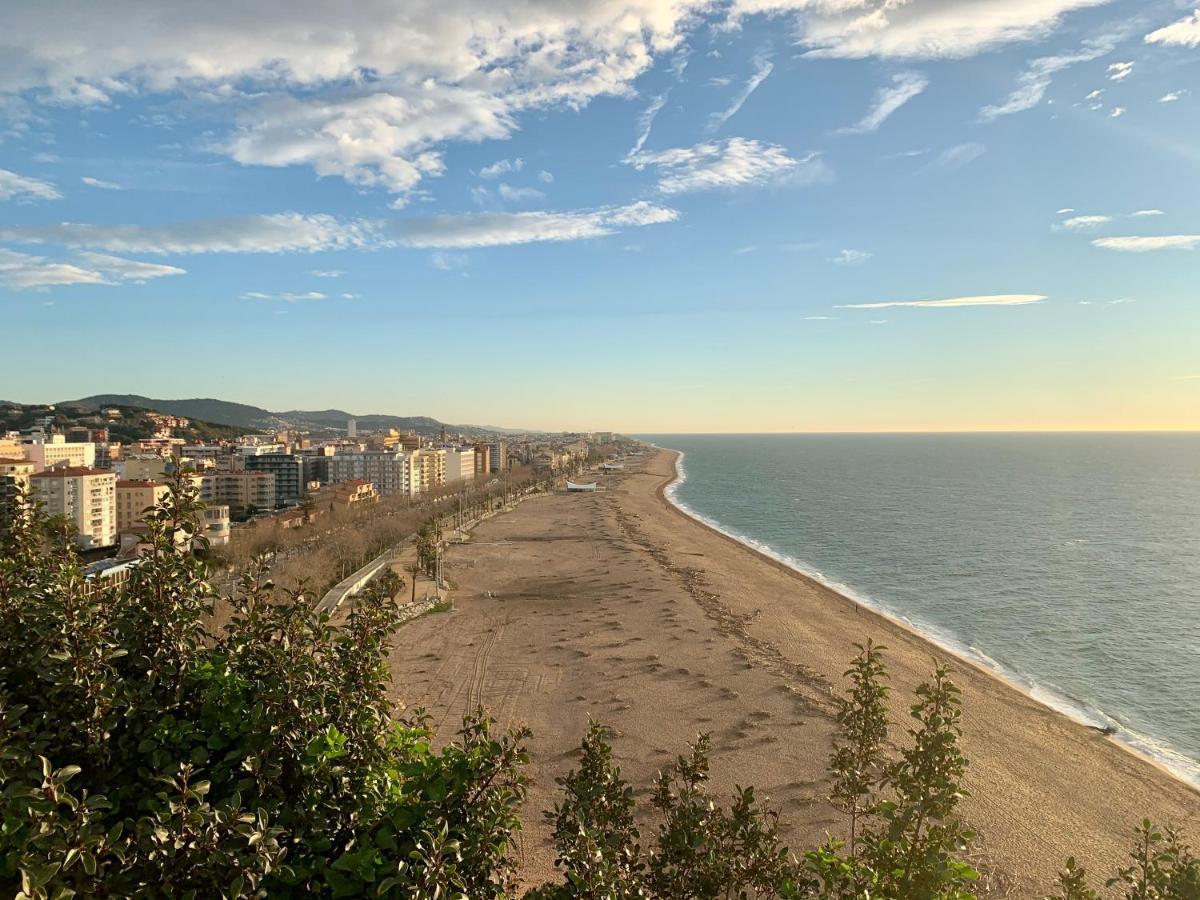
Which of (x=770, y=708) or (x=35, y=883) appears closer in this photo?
(x=35, y=883)

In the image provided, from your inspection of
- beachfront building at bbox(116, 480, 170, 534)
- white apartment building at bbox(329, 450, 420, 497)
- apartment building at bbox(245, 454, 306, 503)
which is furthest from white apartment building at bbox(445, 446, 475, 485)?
beachfront building at bbox(116, 480, 170, 534)

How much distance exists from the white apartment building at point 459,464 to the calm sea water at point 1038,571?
116 feet

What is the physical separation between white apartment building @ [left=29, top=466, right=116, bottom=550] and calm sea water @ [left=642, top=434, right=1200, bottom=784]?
4708cm

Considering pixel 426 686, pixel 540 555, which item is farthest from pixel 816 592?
pixel 426 686

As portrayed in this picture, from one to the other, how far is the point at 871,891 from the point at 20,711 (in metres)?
4.74

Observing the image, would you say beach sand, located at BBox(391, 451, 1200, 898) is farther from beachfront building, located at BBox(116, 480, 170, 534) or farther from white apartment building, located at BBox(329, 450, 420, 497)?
white apartment building, located at BBox(329, 450, 420, 497)

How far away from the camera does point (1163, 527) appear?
63312 mm

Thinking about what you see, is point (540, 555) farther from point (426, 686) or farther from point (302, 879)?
point (302, 879)

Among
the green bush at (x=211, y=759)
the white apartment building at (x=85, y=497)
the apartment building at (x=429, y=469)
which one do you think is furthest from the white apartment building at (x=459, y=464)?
the green bush at (x=211, y=759)

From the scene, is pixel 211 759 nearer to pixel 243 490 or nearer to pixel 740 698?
pixel 740 698

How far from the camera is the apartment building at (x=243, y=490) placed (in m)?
71.5

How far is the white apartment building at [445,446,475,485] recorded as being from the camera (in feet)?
366

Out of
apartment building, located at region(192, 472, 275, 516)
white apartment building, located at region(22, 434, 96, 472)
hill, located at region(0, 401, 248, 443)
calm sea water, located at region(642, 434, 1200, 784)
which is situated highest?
hill, located at region(0, 401, 248, 443)

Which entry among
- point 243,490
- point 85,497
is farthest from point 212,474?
point 85,497
